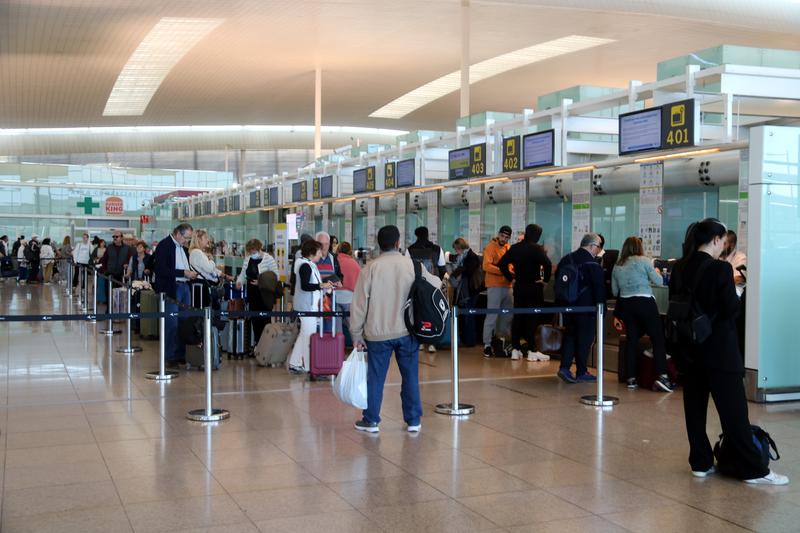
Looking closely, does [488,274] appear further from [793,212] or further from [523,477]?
[523,477]

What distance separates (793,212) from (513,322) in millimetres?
3969

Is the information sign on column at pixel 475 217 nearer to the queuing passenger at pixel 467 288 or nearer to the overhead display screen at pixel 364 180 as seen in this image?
the queuing passenger at pixel 467 288

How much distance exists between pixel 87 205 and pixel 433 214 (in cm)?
3150

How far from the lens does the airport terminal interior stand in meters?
5.30

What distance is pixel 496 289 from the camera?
11.7 metres

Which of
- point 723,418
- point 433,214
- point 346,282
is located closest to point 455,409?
point 723,418

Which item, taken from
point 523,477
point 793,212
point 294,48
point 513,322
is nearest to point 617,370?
point 513,322

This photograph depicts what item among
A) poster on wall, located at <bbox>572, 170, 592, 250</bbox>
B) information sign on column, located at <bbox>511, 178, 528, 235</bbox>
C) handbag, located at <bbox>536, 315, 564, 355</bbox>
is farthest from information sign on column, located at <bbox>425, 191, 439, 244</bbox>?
handbag, located at <bbox>536, 315, 564, 355</bbox>

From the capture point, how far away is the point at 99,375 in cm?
999

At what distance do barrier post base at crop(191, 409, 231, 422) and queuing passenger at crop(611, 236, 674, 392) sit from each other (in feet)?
13.3

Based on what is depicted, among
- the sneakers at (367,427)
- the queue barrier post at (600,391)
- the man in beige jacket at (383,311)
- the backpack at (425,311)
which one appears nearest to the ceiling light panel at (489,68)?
the queue barrier post at (600,391)

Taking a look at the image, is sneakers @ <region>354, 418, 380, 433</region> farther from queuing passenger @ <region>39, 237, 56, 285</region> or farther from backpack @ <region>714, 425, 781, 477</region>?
queuing passenger @ <region>39, 237, 56, 285</region>

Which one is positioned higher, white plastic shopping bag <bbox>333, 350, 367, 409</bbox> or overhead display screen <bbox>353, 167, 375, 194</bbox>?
overhead display screen <bbox>353, 167, 375, 194</bbox>

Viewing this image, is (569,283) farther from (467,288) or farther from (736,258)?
(467,288)
